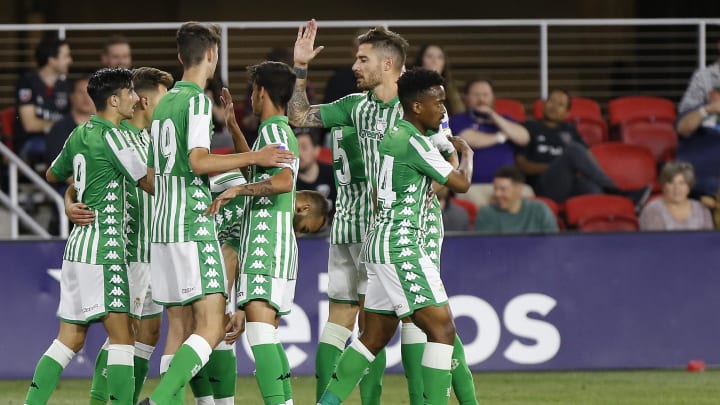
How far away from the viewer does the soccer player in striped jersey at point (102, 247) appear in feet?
23.3

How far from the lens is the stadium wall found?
10016 mm

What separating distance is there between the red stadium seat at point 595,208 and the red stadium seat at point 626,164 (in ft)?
2.62

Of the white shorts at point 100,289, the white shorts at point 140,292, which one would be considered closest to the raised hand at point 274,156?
the white shorts at point 100,289

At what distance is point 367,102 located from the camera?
7.37 metres

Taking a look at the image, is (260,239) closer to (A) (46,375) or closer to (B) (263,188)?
(B) (263,188)

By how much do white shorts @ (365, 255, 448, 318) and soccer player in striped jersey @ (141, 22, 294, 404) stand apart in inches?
29.5

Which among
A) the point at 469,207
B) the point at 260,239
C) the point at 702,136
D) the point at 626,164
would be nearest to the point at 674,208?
the point at 626,164

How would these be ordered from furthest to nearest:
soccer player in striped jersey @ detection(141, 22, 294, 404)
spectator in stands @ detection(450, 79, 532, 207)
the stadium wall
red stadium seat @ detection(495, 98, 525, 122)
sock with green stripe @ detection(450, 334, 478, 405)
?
red stadium seat @ detection(495, 98, 525, 122) < spectator in stands @ detection(450, 79, 532, 207) < the stadium wall < sock with green stripe @ detection(450, 334, 478, 405) < soccer player in striped jersey @ detection(141, 22, 294, 404)

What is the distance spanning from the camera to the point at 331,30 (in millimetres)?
15602

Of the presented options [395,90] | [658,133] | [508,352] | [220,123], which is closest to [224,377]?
[395,90]

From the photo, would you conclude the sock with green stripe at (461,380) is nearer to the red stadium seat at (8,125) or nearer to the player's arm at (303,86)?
the player's arm at (303,86)

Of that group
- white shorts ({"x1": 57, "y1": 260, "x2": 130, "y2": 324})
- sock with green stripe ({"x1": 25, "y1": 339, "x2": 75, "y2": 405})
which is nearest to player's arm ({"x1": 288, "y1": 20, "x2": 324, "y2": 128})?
white shorts ({"x1": 57, "y1": 260, "x2": 130, "y2": 324})

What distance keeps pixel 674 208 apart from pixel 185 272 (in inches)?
226

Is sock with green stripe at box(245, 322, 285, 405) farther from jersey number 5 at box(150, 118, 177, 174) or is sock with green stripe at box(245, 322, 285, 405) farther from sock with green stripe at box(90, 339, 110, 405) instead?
sock with green stripe at box(90, 339, 110, 405)
